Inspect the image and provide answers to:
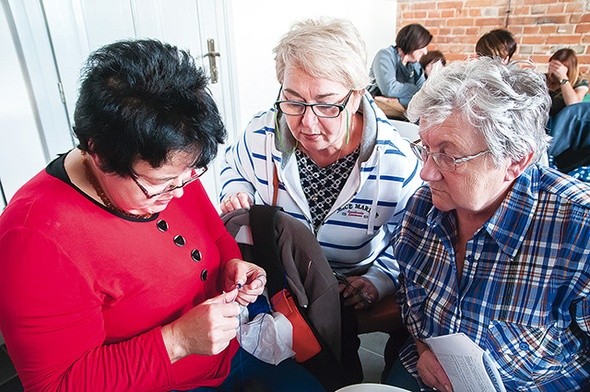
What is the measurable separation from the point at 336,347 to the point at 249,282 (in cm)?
30

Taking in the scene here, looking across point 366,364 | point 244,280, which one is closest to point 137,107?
point 244,280

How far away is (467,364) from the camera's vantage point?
37.2 inches

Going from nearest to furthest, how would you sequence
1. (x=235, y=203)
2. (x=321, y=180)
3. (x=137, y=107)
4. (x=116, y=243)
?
(x=137, y=107), (x=116, y=243), (x=235, y=203), (x=321, y=180)

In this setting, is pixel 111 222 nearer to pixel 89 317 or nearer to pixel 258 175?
pixel 89 317

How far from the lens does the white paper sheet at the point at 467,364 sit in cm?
92

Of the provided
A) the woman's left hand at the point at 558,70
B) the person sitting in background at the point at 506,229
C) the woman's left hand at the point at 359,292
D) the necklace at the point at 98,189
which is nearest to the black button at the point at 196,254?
the necklace at the point at 98,189

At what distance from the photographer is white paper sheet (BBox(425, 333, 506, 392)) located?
922 mm

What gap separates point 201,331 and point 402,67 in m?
3.49

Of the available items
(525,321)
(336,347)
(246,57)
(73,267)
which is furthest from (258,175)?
(246,57)

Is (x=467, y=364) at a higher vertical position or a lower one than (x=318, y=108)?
lower

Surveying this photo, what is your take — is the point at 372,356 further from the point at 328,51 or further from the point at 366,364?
the point at 328,51

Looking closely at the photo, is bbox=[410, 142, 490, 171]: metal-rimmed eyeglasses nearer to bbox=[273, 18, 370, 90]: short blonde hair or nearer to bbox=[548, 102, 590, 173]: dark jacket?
bbox=[273, 18, 370, 90]: short blonde hair

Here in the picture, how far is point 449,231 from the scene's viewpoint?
1052 millimetres

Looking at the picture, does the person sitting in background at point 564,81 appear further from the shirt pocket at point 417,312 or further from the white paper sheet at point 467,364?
the white paper sheet at point 467,364
